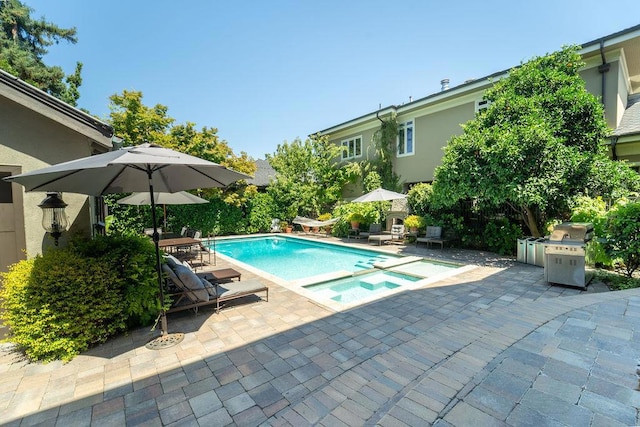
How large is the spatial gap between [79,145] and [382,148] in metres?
15.2

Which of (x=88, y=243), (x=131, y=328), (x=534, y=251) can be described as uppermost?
(x=88, y=243)

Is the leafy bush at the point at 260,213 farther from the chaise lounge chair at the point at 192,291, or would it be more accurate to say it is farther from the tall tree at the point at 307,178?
the chaise lounge chair at the point at 192,291

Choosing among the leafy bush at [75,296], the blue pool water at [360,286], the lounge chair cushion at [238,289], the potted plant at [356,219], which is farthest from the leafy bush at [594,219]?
the leafy bush at [75,296]

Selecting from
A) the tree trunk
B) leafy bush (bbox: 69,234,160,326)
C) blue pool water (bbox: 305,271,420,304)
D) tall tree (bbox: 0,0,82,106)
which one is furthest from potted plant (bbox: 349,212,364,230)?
tall tree (bbox: 0,0,82,106)

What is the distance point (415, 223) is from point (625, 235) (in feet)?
25.5

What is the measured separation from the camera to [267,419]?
2.58 metres

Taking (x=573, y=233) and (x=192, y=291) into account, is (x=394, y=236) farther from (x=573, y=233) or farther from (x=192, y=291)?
(x=192, y=291)

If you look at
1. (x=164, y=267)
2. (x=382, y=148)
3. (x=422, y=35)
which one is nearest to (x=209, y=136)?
(x=382, y=148)

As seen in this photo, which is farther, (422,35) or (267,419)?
(422,35)

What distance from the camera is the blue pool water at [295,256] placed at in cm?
1085

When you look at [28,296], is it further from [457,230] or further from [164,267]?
[457,230]

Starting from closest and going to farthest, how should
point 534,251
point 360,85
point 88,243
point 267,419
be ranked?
point 267,419 < point 88,243 < point 534,251 < point 360,85

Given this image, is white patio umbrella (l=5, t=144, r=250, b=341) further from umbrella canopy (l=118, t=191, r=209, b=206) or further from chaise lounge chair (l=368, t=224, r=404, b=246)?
chaise lounge chair (l=368, t=224, r=404, b=246)

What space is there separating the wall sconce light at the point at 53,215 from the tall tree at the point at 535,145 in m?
10.3
